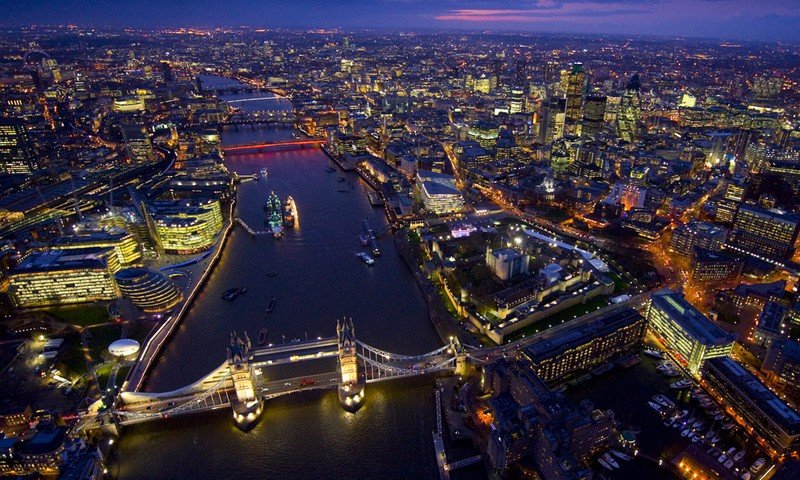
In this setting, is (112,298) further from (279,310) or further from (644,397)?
(644,397)

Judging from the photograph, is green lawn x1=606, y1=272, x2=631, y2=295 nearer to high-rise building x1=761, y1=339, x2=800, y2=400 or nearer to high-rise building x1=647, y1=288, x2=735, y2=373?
high-rise building x1=647, y1=288, x2=735, y2=373

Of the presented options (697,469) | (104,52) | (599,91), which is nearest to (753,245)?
(697,469)

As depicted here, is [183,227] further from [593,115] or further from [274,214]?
[593,115]

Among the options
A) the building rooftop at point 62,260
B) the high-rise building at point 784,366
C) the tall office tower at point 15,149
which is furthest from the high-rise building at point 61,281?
the high-rise building at point 784,366

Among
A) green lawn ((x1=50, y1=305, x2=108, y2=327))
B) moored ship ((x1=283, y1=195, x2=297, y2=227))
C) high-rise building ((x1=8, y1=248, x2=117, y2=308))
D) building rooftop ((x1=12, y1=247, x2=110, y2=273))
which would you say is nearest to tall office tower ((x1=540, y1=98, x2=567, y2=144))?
moored ship ((x1=283, y1=195, x2=297, y2=227))

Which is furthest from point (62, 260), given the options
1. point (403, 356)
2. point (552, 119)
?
point (552, 119)

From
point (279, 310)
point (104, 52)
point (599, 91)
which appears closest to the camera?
point (279, 310)

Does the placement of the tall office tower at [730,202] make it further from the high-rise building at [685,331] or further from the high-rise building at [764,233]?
the high-rise building at [685,331]
